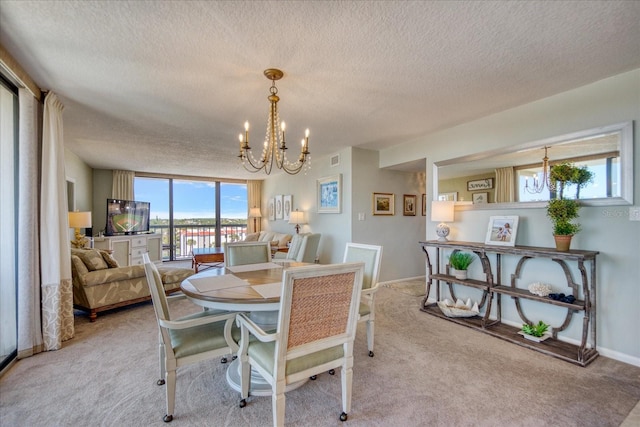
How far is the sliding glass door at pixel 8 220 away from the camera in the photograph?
2.21 m

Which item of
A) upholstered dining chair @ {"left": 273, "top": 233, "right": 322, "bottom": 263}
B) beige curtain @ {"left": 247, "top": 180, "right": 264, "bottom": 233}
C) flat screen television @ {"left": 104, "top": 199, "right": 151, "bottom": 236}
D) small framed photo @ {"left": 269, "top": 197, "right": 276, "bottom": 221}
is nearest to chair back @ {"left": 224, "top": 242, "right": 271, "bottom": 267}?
upholstered dining chair @ {"left": 273, "top": 233, "right": 322, "bottom": 263}

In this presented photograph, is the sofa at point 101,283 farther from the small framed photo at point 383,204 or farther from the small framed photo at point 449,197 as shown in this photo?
the small framed photo at point 449,197

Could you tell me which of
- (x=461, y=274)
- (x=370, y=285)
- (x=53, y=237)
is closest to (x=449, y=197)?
(x=461, y=274)

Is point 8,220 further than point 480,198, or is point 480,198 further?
point 480,198

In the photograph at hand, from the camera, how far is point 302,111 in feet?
10.0

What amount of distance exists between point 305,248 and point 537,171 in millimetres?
3053

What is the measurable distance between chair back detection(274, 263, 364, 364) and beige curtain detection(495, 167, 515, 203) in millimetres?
2383

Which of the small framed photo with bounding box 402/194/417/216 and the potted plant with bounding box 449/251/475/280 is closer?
the potted plant with bounding box 449/251/475/280

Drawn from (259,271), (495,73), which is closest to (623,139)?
(495,73)

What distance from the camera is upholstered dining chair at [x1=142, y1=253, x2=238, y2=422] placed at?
63.4 inches

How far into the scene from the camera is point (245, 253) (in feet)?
9.64

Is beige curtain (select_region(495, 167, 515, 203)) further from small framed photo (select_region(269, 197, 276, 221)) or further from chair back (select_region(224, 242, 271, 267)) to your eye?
small framed photo (select_region(269, 197, 276, 221))

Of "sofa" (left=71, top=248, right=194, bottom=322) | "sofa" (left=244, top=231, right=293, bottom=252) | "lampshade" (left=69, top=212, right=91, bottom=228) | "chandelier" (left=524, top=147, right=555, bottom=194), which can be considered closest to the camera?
"chandelier" (left=524, top=147, right=555, bottom=194)

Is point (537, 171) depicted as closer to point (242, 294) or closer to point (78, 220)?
point (242, 294)
